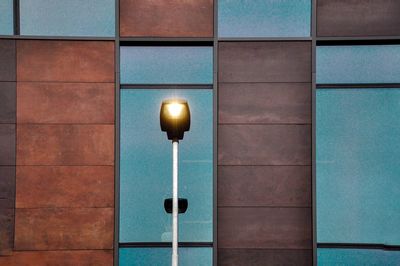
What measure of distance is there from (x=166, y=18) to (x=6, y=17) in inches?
114

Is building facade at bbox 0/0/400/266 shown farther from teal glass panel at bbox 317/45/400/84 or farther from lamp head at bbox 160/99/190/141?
lamp head at bbox 160/99/190/141

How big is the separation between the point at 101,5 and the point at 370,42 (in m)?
4.90

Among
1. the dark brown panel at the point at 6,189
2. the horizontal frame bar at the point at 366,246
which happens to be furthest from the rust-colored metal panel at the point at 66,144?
the horizontal frame bar at the point at 366,246

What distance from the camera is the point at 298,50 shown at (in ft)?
23.0

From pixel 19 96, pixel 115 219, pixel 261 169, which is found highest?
pixel 19 96

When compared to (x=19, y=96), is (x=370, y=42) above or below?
above

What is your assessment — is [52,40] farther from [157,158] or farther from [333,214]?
[333,214]

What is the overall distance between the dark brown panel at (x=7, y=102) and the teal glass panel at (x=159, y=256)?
3097 mm

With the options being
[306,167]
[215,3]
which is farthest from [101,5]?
[306,167]

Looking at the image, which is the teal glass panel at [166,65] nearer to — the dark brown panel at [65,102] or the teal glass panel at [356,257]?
the dark brown panel at [65,102]

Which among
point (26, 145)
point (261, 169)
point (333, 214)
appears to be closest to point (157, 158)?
point (261, 169)

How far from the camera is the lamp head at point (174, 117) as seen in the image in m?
5.21

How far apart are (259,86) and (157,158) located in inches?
89.2

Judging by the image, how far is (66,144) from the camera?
22.8 ft
